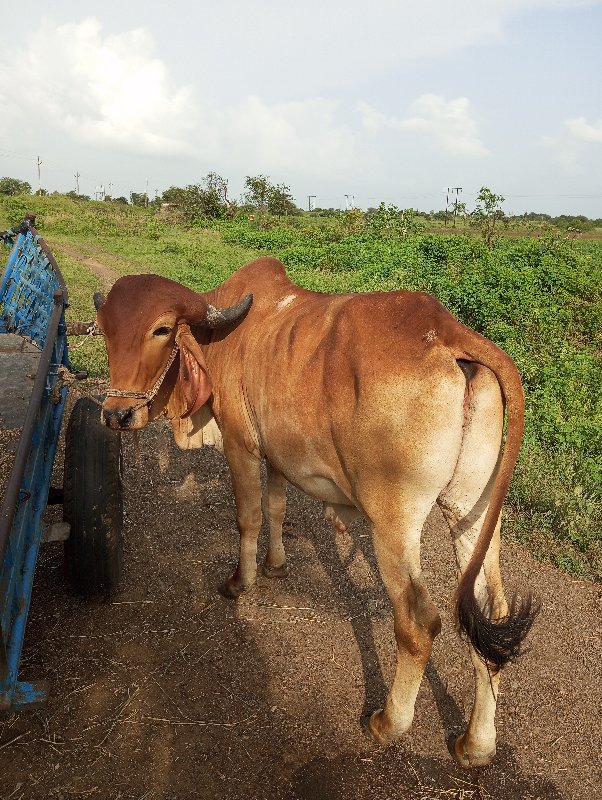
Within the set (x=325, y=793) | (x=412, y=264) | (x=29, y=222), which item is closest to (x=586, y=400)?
(x=325, y=793)

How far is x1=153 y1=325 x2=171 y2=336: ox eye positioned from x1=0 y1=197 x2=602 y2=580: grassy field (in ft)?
10.1

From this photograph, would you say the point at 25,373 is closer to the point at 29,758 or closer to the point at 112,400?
the point at 112,400

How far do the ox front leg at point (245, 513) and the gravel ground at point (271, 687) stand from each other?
0.13 meters

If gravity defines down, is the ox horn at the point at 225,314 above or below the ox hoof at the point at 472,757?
above

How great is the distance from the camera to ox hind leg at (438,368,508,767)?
2.52 meters

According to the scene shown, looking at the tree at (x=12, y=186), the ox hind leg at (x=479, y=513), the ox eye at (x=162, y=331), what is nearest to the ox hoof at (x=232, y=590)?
the ox hind leg at (x=479, y=513)

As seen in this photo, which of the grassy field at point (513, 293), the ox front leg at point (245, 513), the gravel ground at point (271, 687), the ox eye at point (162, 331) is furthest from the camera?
the grassy field at point (513, 293)

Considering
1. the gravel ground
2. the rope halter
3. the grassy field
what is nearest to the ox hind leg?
the gravel ground

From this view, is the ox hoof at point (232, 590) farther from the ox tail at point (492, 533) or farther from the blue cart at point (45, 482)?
the ox tail at point (492, 533)

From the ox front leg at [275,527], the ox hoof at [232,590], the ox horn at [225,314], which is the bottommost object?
the ox hoof at [232,590]

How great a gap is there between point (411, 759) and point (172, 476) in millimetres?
3072

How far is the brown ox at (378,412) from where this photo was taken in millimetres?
2471

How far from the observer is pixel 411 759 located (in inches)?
113

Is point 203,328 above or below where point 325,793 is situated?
above
